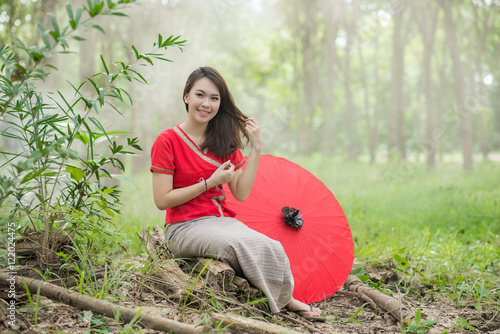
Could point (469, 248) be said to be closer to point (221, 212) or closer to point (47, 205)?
point (221, 212)

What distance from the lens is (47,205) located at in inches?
92.3

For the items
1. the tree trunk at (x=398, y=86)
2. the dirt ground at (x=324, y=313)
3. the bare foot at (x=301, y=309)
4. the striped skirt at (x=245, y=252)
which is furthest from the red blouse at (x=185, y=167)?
the tree trunk at (x=398, y=86)

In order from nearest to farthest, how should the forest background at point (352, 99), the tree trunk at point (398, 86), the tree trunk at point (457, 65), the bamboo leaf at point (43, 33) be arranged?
1. the bamboo leaf at point (43, 33)
2. the forest background at point (352, 99)
3. the tree trunk at point (457, 65)
4. the tree trunk at point (398, 86)

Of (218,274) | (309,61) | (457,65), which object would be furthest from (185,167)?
(309,61)

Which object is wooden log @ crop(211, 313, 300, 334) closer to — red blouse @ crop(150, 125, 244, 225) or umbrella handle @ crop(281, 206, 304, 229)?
red blouse @ crop(150, 125, 244, 225)

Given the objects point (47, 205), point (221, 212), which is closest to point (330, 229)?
point (221, 212)

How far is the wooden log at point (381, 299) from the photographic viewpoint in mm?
2695

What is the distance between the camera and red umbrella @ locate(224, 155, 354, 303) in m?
2.85

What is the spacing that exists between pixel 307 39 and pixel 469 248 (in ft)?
44.9

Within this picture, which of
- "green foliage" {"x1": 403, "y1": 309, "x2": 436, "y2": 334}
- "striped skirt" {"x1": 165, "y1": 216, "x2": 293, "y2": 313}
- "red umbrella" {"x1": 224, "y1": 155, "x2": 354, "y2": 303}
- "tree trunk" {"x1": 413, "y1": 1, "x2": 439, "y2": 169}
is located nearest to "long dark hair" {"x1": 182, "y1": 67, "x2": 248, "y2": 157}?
"red umbrella" {"x1": 224, "y1": 155, "x2": 354, "y2": 303}

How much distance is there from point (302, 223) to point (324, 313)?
61cm

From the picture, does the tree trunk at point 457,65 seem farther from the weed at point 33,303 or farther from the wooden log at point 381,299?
the weed at point 33,303

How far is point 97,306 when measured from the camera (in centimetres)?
207

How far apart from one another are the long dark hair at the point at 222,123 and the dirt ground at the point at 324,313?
40.1 inches
